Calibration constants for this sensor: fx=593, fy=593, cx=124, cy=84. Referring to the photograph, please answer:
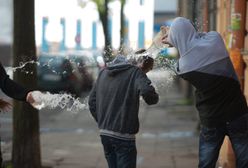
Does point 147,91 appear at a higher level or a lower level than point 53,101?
higher

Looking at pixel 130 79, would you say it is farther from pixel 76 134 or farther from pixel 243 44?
pixel 76 134

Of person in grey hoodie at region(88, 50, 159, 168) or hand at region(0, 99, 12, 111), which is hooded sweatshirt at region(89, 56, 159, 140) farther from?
hand at region(0, 99, 12, 111)

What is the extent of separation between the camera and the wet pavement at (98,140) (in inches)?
353

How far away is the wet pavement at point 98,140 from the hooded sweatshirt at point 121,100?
1.41 m

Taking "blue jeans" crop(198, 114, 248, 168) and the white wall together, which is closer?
"blue jeans" crop(198, 114, 248, 168)

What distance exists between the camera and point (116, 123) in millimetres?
5055

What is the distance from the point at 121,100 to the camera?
5.06 m

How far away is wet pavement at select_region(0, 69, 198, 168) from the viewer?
8969 mm

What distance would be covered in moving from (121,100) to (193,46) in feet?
2.51

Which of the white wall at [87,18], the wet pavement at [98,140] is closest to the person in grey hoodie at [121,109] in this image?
the wet pavement at [98,140]

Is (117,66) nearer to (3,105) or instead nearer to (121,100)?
(121,100)

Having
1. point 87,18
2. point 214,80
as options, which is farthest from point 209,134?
point 87,18

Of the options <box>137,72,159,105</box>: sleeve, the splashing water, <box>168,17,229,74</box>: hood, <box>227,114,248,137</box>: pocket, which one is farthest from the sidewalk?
<box>168,17,229,74</box>: hood

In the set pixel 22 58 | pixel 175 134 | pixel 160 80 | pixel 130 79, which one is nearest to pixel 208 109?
pixel 130 79
